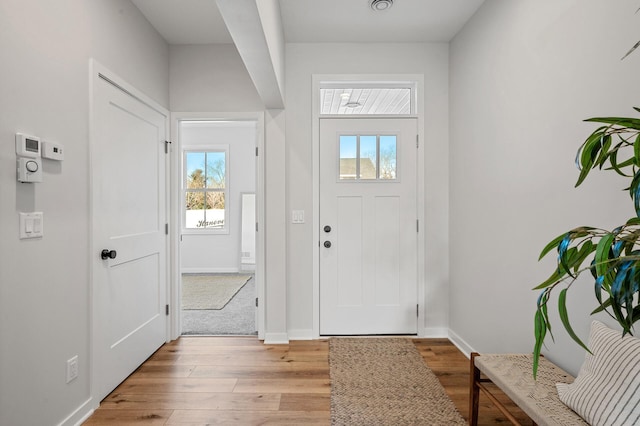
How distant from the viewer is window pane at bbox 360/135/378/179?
3082 mm

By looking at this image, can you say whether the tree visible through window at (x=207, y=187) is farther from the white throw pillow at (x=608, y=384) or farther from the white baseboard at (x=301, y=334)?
the white throw pillow at (x=608, y=384)

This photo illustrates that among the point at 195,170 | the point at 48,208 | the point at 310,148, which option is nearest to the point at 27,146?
the point at 48,208

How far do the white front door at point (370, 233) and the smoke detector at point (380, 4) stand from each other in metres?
0.91

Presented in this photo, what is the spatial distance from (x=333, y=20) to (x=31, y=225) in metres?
2.40

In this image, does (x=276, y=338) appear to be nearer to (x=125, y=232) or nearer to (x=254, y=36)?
(x=125, y=232)

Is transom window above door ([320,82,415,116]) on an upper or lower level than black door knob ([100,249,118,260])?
upper

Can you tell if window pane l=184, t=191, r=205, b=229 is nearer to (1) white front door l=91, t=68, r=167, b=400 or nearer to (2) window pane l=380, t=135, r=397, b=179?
(1) white front door l=91, t=68, r=167, b=400

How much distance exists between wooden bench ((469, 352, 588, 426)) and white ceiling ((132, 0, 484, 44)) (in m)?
2.41

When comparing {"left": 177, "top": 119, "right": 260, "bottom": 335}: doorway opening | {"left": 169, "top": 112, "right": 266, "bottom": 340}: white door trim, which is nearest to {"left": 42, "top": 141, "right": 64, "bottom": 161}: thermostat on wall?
{"left": 169, "top": 112, "right": 266, "bottom": 340}: white door trim

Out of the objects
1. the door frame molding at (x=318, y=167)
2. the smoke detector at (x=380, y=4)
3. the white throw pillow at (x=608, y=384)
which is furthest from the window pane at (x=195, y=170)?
the white throw pillow at (x=608, y=384)

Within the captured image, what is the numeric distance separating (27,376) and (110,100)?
63.0 inches

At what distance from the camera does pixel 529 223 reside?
1.98 meters

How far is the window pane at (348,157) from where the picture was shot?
10.1 ft

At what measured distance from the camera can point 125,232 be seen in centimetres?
236
